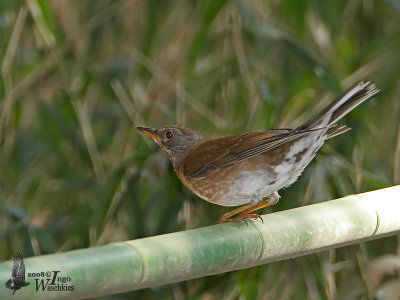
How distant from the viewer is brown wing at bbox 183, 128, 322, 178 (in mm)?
2949

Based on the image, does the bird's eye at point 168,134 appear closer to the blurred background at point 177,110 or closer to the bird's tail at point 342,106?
the blurred background at point 177,110

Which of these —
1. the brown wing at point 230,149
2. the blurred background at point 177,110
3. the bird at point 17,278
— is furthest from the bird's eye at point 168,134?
the bird at point 17,278

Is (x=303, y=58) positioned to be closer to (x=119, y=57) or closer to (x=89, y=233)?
(x=89, y=233)

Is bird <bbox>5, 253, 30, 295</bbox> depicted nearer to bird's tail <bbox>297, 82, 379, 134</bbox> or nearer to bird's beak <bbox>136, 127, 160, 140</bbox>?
bird's tail <bbox>297, 82, 379, 134</bbox>

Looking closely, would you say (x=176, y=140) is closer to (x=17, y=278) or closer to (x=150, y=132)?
(x=150, y=132)

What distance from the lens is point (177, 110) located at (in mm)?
4141

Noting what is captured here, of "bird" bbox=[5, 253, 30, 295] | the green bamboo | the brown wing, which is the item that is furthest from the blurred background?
"bird" bbox=[5, 253, 30, 295]

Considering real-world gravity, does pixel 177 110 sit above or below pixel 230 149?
above

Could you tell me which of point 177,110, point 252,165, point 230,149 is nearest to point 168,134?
point 230,149

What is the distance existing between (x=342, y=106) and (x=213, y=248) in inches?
35.4

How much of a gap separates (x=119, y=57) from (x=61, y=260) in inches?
141

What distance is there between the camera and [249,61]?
437 centimetres

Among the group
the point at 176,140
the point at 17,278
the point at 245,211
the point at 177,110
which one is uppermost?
the point at 177,110

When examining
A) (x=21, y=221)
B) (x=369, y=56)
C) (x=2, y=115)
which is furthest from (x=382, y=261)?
(x=2, y=115)
